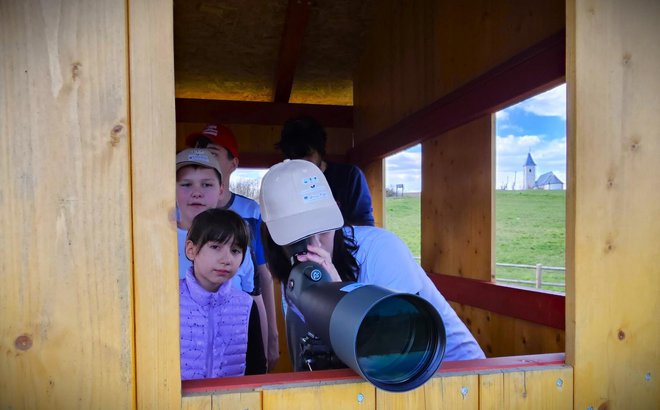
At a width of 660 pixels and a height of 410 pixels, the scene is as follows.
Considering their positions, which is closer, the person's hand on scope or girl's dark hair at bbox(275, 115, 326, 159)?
the person's hand on scope

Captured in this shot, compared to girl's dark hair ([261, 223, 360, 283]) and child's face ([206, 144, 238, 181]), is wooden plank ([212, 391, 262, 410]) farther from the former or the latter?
child's face ([206, 144, 238, 181])

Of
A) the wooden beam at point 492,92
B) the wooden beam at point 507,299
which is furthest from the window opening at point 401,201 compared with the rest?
the wooden beam at point 507,299

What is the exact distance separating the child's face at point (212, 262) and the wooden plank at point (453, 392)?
859mm

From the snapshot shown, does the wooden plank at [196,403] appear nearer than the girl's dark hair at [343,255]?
Yes

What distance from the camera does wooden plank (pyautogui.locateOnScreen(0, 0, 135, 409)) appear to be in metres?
0.76

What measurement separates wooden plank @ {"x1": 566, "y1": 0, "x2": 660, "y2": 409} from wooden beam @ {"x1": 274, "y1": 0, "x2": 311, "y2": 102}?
330cm

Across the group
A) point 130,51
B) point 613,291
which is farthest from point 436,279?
point 130,51

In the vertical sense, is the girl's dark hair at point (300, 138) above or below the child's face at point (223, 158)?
above

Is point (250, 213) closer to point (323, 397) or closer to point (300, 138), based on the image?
point (300, 138)

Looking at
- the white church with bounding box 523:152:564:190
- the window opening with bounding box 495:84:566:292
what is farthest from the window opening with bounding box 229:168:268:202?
the white church with bounding box 523:152:564:190

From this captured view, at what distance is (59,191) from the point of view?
779mm

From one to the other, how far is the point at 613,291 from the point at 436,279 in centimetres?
252

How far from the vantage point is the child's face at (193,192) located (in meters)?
1.81

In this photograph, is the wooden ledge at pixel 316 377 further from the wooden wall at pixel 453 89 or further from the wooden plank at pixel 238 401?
the wooden wall at pixel 453 89
